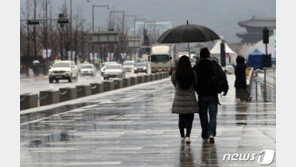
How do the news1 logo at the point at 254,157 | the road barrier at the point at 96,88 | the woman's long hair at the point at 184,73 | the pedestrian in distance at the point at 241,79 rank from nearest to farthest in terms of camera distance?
the news1 logo at the point at 254,157 → the woman's long hair at the point at 184,73 → the pedestrian in distance at the point at 241,79 → the road barrier at the point at 96,88

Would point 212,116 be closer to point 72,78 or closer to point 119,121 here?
point 119,121

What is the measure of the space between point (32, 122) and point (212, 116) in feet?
24.8

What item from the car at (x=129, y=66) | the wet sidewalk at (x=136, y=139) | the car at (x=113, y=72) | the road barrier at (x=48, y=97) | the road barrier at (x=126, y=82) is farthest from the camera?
the car at (x=129, y=66)

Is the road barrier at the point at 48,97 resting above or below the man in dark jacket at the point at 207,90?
below

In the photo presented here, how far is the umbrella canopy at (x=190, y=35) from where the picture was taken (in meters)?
17.6

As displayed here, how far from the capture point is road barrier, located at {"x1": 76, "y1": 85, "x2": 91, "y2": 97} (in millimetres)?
36875

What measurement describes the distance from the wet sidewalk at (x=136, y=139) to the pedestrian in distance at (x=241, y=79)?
2935mm

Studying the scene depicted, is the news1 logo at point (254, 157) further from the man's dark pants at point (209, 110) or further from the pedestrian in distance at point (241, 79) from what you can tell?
the pedestrian in distance at point (241, 79)

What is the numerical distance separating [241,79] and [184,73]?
44.2 feet

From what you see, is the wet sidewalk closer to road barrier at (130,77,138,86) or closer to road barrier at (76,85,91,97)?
road barrier at (76,85,91,97)

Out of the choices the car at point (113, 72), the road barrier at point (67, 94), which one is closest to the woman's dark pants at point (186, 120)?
the road barrier at point (67, 94)

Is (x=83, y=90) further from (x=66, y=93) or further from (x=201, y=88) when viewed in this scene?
(x=201, y=88)

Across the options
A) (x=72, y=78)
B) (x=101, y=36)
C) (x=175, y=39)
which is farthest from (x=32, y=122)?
(x=101, y=36)

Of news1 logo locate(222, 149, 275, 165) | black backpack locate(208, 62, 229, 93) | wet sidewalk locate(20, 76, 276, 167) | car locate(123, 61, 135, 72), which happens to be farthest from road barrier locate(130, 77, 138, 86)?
car locate(123, 61, 135, 72)
